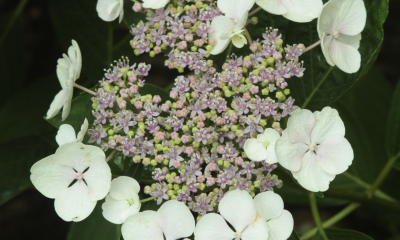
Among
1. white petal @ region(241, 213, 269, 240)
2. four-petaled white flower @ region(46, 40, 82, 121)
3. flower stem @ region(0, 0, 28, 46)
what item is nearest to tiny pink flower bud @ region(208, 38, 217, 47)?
four-petaled white flower @ region(46, 40, 82, 121)

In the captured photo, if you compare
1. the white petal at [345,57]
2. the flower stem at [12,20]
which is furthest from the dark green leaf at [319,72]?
the flower stem at [12,20]

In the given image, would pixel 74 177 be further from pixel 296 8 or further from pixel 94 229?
pixel 296 8

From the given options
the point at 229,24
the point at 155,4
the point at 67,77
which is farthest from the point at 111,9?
the point at 229,24

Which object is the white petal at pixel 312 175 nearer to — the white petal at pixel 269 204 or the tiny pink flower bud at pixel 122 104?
the white petal at pixel 269 204

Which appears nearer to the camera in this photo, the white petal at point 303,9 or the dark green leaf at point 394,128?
the white petal at point 303,9

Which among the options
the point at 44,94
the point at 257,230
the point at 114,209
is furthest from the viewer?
the point at 44,94

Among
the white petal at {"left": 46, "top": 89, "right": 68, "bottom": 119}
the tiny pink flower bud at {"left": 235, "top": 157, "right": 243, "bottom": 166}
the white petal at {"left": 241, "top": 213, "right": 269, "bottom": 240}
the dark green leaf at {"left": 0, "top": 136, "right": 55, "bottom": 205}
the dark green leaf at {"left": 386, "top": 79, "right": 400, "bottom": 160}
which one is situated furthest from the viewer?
the dark green leaf at {"left": 0, "top": 136, "right": 55, "bottom": 205}

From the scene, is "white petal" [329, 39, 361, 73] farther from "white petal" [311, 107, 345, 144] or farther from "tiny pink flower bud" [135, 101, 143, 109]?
"tiny pink flower bud" [135, 101, 143, 109]
